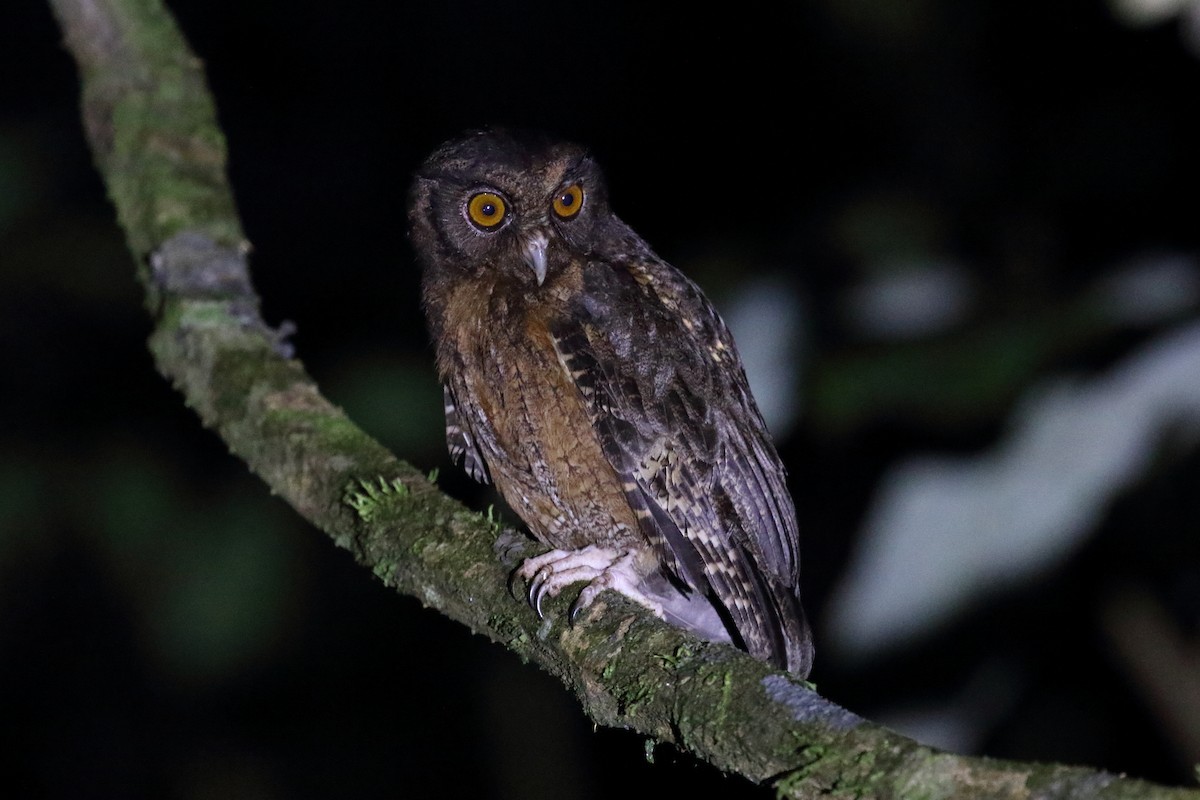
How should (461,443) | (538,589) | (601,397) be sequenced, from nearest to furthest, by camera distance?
(538,589) < (601,397) < (461,443)

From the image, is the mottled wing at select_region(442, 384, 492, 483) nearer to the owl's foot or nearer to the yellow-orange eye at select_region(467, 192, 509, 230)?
the yellow-orange eye at select_region(467, 192, 509, 230)

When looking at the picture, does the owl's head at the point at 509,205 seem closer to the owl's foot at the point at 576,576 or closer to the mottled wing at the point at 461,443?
the mottled wing at the point at 461,443

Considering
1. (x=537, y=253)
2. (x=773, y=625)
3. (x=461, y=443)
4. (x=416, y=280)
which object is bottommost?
(x=773, y=625)

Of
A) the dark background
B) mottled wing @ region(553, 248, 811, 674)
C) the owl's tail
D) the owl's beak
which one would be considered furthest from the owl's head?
the dark background

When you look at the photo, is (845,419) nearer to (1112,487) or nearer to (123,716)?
(1112,487)

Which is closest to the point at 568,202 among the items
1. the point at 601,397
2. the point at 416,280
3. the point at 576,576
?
the point at 601,397

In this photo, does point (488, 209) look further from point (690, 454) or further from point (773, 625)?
point (773, 625)

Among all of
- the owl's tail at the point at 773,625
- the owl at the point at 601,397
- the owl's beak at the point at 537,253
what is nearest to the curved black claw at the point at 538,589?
the owl at the point at 601,397
